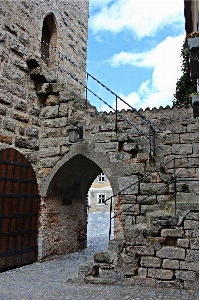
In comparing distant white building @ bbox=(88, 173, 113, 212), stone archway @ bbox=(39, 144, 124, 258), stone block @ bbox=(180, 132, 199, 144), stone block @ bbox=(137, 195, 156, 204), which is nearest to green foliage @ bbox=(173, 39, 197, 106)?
stone block @ bbox=(180, 132, 199, 144)

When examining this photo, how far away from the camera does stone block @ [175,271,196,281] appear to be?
4.63 m

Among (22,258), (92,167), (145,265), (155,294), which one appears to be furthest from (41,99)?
(155,294)

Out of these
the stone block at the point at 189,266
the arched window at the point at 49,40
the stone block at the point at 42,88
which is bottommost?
the stone block at the point at 189,266

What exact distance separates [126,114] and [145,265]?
6774 millimetres

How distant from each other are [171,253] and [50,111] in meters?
4.76

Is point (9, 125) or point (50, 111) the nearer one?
point (9, 125)

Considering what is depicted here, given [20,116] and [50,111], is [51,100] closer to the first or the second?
[50,111]

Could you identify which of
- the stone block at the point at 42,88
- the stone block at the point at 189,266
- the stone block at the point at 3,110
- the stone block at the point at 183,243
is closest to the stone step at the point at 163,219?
the stone block at the point at 183,243


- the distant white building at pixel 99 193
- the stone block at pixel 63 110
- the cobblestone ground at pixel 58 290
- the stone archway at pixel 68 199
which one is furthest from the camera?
the distant white building at pixel 99 193

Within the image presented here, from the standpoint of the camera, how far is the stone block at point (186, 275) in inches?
182

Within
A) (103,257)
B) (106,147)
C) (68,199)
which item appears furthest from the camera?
(68,199)

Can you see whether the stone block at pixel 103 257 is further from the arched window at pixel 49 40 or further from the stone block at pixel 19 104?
the arched window at pixel 49 40

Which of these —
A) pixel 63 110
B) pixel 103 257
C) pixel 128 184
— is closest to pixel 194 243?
pixel 103 257

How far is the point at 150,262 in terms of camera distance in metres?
4.86
